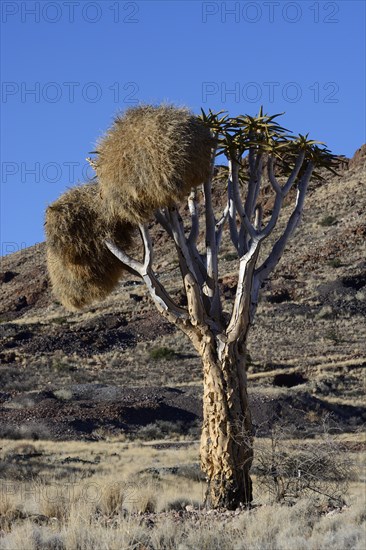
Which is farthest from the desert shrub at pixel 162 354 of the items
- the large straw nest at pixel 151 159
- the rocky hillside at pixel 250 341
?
the large straw nest at pixel 151 159

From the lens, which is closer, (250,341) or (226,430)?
(226,430)

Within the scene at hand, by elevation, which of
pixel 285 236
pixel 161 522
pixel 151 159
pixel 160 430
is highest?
pixel 151 159

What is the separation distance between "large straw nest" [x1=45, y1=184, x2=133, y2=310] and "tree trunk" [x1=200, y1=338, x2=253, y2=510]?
7.49ft

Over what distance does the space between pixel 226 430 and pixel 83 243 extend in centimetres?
332

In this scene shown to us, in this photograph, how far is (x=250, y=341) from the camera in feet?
150

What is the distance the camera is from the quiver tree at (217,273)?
10.7 meters

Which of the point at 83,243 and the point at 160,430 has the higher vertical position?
the point at 83,243

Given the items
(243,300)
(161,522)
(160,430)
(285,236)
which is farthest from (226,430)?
(160,430)

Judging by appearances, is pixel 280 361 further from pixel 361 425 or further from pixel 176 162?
pixel 176 162

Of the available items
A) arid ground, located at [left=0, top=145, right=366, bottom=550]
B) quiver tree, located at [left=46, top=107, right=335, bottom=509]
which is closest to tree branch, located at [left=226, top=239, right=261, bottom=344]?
quiver tree, located at [left=46, top=107, right=335, bottom=509]

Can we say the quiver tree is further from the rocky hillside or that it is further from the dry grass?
the rocky hillside

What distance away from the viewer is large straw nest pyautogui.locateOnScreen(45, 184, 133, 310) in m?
12.1

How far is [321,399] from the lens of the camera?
32.9 meters

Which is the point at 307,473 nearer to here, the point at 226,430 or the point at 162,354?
the point at 226,430
